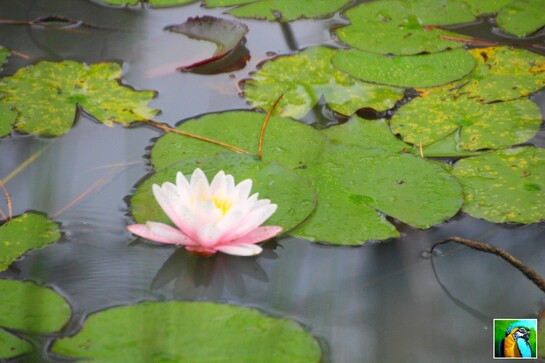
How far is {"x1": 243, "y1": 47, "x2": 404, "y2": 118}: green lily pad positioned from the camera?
1925 millimetres

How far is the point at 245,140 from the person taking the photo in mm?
1763

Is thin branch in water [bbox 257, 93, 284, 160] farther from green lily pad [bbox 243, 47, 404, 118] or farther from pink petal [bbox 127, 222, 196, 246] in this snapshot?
pink petal [bbox 127, 222, 196, 246]

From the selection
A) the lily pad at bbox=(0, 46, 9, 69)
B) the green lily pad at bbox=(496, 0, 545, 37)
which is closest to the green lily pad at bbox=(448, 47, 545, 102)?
the green lily pad at bbox=(496, 0, 545, 37)

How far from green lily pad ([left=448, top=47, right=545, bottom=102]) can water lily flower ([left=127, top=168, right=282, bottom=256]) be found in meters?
0.86

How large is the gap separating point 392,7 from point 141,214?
1311 mm

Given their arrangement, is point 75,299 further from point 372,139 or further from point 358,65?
point 358,65

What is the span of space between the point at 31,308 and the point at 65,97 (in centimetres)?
80

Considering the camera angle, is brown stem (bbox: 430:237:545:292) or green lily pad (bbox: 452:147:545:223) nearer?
brown stem (bbox: 430:237:545:292)

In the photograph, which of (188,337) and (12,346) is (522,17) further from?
(12,346)

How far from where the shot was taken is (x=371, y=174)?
164 centimetres

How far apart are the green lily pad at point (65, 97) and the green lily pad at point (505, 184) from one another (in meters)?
0.86

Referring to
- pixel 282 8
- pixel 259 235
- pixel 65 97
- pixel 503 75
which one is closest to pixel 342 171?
pixel 259 235

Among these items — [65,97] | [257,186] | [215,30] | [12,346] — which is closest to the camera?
[12,346]

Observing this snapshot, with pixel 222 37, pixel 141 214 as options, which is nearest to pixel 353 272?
pixel 141 214
